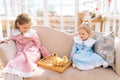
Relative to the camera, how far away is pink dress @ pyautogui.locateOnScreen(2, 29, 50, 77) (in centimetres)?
192

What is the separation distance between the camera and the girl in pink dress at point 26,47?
77.6 inches

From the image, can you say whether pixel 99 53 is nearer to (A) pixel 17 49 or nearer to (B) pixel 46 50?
(B) pixel 46 50

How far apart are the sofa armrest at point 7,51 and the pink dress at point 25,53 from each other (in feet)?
0.17

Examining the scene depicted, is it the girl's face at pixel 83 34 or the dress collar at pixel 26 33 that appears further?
the dress collar at pixel 26 33

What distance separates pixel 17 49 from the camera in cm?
222

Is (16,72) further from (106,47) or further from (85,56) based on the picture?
(106,47)

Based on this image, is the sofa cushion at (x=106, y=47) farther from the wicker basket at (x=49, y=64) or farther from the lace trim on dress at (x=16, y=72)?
the lace trim on dress at (x=16, y=72)

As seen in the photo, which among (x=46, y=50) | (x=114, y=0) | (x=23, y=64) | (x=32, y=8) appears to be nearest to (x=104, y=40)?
(x=46, y=50)

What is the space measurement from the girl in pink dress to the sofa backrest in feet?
0.29

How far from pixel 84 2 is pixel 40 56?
6.57ft

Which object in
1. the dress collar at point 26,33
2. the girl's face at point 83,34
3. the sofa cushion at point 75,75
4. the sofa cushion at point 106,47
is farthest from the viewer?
the dress collar at point 26,33

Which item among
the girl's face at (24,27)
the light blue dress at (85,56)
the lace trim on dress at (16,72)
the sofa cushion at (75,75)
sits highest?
the girl's face at (24,27)

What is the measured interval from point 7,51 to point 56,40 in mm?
649

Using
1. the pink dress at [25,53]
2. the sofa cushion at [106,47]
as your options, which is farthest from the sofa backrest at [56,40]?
the sofa cushion at [106,47]
